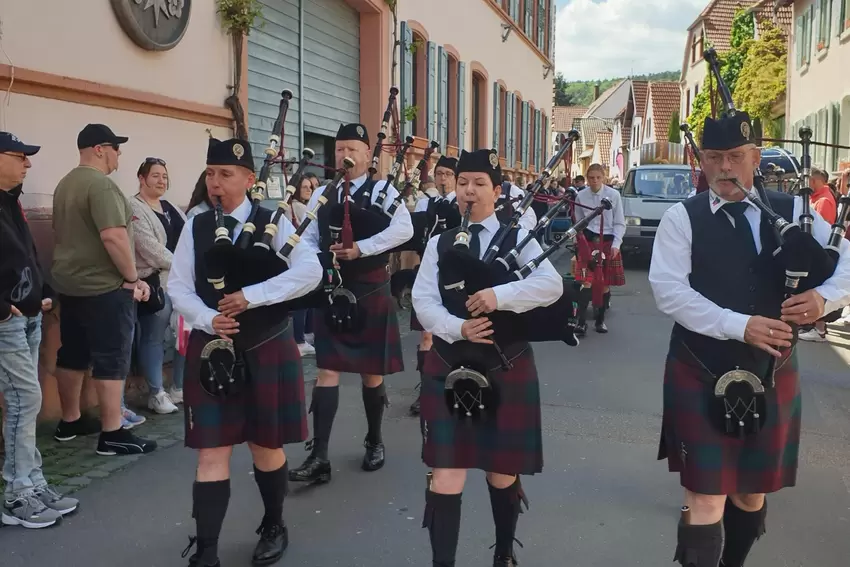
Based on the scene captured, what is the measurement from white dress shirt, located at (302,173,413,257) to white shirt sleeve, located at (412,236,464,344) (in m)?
1.30

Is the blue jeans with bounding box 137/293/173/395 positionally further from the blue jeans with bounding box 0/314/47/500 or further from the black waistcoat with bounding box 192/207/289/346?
the black waistcoat with bounding box 192/207/289/346

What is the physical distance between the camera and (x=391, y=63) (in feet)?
39.0

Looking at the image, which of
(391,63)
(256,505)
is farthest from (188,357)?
(391,63)

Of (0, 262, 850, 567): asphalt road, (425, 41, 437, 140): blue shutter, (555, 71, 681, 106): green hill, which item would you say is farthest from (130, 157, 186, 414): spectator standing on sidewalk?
(555, 71, 681, 106): green hill

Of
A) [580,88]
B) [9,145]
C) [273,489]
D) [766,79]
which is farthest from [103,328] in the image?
[580,88]

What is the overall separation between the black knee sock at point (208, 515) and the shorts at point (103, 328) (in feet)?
5.97

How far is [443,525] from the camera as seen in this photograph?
9.80 ft

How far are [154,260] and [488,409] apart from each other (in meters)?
3.10

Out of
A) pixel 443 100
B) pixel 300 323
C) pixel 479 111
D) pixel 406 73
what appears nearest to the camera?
pixel 300 323

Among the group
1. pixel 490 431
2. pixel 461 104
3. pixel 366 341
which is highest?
pixel 461 104

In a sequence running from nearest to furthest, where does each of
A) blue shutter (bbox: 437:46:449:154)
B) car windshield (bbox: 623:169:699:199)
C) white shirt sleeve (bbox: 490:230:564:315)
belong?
white shirt sleeve (bbox: 490:230:564:315) < blue shutter (bbox: 437:46:449:154) < car windshield (bbox: 623:169:699:199)

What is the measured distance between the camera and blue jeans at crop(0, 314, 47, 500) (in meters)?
3.72

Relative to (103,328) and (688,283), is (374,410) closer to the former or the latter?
(103,328)

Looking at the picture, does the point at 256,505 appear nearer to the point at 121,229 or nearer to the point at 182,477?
the point at 182,477
